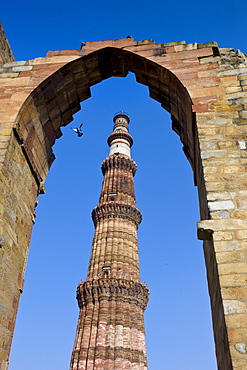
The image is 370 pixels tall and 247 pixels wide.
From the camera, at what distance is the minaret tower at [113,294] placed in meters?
12.4

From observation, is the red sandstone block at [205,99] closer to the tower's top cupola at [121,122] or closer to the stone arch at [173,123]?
the stone arch at [173,123]

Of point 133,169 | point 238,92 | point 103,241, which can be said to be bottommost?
point 238,92

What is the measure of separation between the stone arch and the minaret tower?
367 inches

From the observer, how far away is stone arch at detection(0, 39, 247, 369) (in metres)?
2.89

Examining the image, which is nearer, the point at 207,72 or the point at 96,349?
the point at 207,72

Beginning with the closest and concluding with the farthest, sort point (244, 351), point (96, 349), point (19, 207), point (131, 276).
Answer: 1. point (244, 351)
2. point (19, 207)
3. point (96, 349)
4. point (131, 276)

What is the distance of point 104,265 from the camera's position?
48.7 feet

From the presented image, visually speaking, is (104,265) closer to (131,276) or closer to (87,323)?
(131,276)

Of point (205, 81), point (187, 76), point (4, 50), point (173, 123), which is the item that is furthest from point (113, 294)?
point (205, 81)

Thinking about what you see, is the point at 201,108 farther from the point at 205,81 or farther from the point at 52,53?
the point at 52,53

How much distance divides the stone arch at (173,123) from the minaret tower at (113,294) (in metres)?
9.32

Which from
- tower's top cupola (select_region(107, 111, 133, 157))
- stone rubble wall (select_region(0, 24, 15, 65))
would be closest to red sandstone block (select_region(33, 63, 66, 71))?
stone rubble wall (select_region(0, 24, 15, 65))

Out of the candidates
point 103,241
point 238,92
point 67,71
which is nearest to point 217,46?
point 238,92

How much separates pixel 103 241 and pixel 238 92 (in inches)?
497
